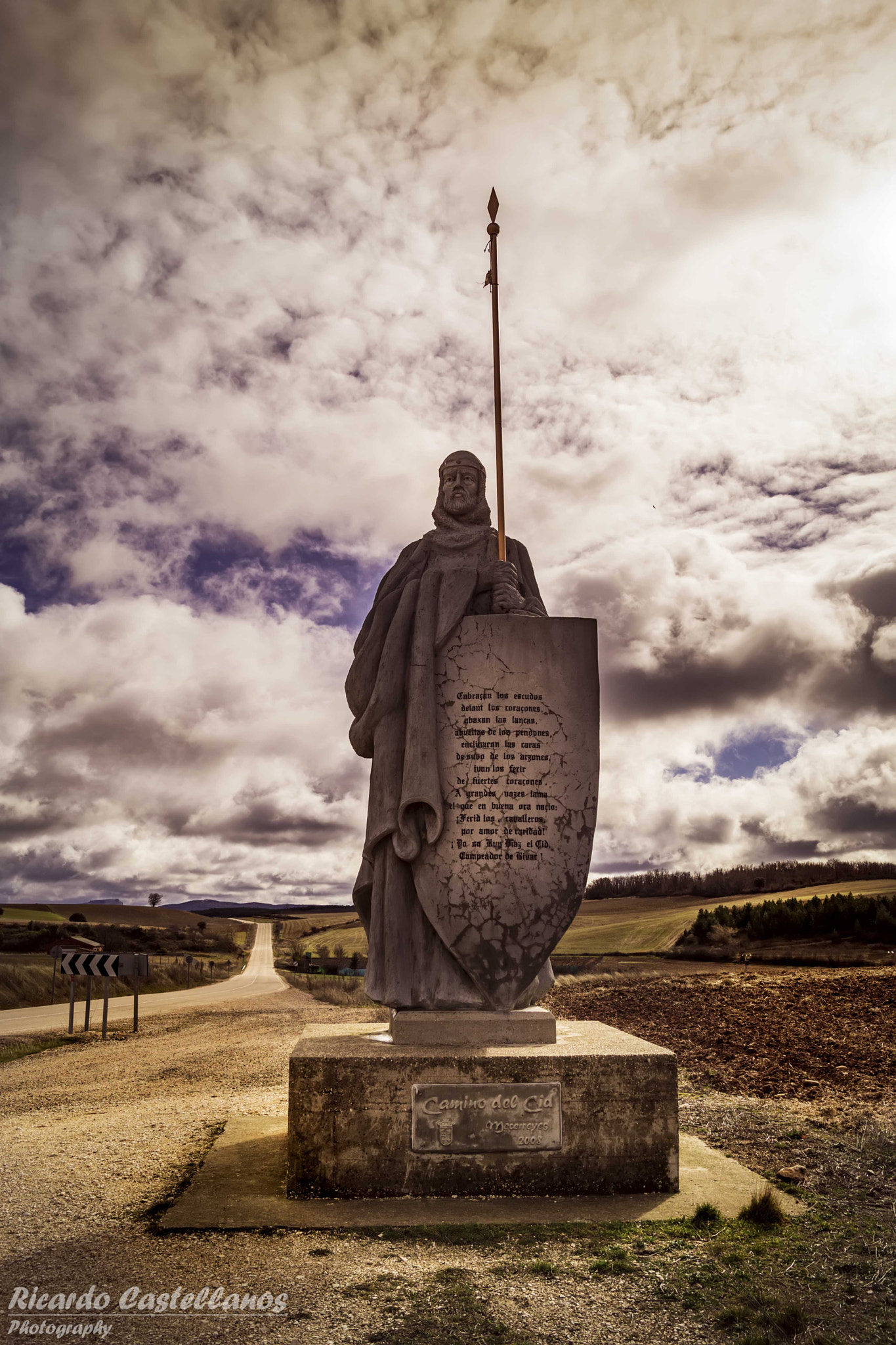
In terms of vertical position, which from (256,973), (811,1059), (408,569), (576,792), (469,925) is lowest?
(256,973)

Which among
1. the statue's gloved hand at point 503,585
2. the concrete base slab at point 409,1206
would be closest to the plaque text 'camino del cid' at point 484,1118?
the concrete base slab at point 409,1206

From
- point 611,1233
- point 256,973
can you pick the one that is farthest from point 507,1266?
point 256,973

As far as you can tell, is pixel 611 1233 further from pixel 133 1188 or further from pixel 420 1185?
pixel 133 1188

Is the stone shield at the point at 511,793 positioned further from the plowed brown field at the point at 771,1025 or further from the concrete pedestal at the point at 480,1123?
the plowed brown field at the point at 771,1025

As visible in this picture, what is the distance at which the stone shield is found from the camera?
623 centimetres

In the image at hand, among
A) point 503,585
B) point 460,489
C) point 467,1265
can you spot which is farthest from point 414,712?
point 467,1265

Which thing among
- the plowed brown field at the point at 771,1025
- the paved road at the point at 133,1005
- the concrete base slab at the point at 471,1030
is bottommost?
the paved road at the point at 133,1005

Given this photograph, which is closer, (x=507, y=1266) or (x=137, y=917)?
(x=507, y=1266)

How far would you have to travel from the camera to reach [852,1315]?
386cm

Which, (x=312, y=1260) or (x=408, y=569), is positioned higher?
(x=408, y=569)

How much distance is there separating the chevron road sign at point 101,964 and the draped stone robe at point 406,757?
9.86 metres

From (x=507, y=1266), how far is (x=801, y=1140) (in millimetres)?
3481

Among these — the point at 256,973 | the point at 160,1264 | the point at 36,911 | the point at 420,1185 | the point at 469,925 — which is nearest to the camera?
the point at 160,1264

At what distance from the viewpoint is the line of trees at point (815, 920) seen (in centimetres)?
1998
